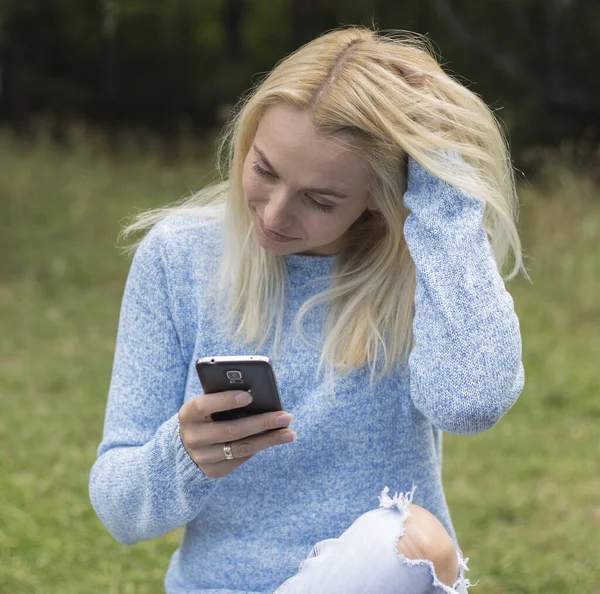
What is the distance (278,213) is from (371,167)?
0.21 meters

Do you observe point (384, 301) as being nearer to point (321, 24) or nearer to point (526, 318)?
point (526, 318)

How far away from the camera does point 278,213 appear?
1.82 meters

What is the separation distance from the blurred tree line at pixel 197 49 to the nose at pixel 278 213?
8.76 meters

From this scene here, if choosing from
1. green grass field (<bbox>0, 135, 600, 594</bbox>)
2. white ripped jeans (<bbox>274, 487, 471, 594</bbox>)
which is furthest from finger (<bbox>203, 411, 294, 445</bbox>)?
green grass field (<bbox>0, 135, 600, 594</bbox>)

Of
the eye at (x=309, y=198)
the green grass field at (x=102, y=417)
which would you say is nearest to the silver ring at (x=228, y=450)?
the eye at (x=309, y=198)

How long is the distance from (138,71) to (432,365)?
41.7ft

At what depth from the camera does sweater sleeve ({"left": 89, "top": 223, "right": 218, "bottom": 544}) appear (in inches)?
69.2

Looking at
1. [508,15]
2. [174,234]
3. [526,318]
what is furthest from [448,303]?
[508,15]

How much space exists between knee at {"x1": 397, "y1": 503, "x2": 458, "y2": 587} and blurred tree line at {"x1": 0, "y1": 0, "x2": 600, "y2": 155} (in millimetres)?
8970

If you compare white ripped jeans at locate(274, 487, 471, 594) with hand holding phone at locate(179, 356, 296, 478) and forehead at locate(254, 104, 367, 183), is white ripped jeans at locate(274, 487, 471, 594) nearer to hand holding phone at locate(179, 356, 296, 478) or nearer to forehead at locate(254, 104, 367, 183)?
hand holding phone at locate(179, 356, 296, 478)

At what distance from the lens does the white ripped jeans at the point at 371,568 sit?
1616 mm

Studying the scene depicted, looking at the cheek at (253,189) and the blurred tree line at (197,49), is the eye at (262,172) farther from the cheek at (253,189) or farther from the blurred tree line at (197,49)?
the blurred tree line at (197,49)

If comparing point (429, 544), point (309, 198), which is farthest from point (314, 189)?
point (429, 544)

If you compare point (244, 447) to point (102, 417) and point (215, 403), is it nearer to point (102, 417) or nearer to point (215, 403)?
point (215, 403)
